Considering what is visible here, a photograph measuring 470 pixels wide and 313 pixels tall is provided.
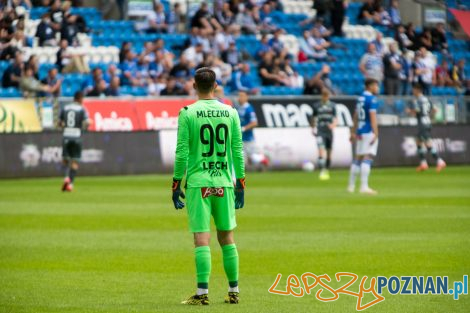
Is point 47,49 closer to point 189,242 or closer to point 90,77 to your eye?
point 90,77

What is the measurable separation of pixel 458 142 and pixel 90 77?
1228cm

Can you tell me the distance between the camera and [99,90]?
111ft

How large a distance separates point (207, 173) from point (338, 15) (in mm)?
32052

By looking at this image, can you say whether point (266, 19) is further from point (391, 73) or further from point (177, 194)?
point (177, 194)

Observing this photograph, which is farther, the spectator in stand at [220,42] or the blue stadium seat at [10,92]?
the spectator in stand at [220,42]

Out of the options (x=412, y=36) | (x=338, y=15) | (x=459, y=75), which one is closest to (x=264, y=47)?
(x=338, y=15)

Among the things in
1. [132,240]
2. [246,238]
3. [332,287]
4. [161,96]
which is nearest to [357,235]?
[246,238]

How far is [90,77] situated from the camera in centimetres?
3459

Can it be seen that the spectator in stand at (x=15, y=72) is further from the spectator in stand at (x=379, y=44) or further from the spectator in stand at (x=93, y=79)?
the spectator in stand at (x=379, y=44)

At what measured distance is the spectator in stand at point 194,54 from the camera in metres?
37.0

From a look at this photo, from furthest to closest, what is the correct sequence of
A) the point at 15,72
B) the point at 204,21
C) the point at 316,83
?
the point at 204,21, the point at 316,83, the point at 15,72

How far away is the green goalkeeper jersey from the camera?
10852mm

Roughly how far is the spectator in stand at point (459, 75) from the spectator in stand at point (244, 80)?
9.82 metres

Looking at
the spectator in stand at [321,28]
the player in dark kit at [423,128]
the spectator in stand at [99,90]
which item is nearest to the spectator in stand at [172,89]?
the spectator in stand at [99,90]
